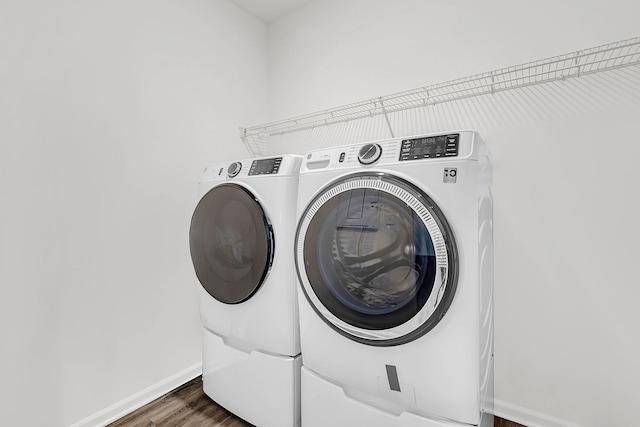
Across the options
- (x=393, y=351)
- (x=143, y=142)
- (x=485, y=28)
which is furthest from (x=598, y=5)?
(x=143, y=142)

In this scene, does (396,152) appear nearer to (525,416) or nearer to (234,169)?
(234,169)

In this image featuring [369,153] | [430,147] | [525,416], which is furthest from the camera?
[525,416]

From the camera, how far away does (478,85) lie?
5.45 ft

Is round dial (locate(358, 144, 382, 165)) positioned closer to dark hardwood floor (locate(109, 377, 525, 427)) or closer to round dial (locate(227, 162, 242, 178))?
round dial (locate(227, 162, 242, 178))

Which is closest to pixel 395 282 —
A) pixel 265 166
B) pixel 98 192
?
pixel 265 166

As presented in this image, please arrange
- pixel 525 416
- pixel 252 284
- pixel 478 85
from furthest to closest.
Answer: pixel 478 85 → pixel 525 416 → pixel 252 284

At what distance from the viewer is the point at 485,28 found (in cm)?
163

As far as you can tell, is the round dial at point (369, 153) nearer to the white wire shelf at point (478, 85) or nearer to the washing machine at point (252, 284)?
the washing machine at point (252, 284)

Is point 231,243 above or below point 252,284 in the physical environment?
above

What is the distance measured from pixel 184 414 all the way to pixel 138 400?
0.28 meters

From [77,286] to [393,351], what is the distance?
1.43 m

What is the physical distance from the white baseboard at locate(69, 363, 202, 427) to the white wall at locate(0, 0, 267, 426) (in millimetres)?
20

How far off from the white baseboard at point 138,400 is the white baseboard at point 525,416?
5.51 ft

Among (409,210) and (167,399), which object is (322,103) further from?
(167,399)
